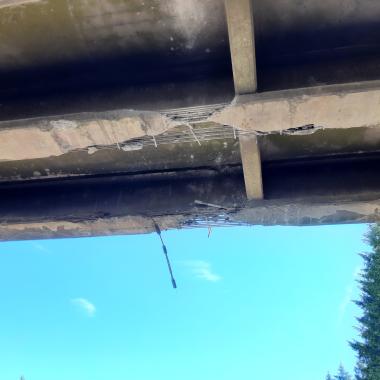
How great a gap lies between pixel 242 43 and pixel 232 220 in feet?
5.87

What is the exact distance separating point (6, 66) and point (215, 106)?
5.54 ft

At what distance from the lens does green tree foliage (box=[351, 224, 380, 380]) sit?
13.5 metres

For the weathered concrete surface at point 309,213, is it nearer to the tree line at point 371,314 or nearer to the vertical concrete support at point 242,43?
the vertical concrete support at point 242,43

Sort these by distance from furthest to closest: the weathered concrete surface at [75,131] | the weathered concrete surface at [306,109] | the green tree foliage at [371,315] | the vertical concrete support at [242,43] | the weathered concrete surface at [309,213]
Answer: the green tree foliage at [371,315], the weathered concrete surface at [309,213], the weathered concrete surface at [75,131], the weathered concrete surface at [306,109], the vertical concrete support at [242,43]

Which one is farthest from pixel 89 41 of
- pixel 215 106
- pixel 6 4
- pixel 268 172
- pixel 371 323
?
pixel 371 323

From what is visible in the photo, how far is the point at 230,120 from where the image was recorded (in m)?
2.77

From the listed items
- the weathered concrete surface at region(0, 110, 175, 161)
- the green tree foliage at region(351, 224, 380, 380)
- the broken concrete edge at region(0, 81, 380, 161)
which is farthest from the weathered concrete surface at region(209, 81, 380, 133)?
the green tree foliage at region(351, 224, 380, 380)

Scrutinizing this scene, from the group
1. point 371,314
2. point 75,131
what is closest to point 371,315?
point 371,314

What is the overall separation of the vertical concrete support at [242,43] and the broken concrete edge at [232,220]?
1321mm

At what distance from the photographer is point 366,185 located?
11.1 ft

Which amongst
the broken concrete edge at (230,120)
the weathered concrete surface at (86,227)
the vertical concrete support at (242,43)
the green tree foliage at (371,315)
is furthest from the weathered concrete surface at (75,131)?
the green tree foliage at (371,315)

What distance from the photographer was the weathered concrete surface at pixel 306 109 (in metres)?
2.54

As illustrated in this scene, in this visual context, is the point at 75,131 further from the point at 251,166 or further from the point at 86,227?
the point at 251,166

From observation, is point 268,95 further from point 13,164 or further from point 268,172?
point 13,164
